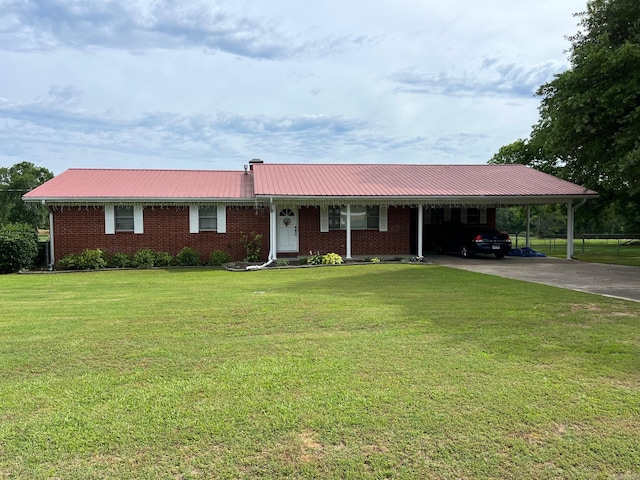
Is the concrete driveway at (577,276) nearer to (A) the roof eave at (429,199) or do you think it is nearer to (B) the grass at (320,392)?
(A) the roof eave at (429,199)

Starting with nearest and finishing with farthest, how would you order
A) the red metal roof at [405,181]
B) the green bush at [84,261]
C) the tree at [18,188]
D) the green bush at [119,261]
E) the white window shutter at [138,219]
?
the green bush at [84,261], the green bush at [119,261], the white window shutter at [138,219], the red metal roof at [405,181], the tree at [18,188]

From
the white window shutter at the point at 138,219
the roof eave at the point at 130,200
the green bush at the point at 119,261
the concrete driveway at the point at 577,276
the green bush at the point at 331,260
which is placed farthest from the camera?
the white window shutter at the point at 138,219

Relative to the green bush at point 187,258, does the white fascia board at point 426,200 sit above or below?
→ above

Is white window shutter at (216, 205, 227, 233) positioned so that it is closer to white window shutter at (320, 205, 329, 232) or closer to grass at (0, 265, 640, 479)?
white window shutter at (320, 205, 329, 232)

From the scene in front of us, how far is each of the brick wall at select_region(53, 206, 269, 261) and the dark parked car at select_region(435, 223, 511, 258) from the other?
27.4 ft

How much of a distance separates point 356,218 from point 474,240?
194 inches

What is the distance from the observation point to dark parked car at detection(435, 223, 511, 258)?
1923 centimetres

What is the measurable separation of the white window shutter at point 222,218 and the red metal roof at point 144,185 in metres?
0.53

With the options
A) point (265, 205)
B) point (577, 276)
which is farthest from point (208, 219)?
point (577, 276)

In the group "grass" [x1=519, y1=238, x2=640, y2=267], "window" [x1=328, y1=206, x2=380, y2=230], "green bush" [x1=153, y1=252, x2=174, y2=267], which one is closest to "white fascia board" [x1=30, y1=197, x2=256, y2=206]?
"green bush" [x1=153, y1=252, x2=174, y2=267]

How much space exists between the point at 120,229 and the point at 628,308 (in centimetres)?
1654

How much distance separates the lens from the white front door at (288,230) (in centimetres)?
1933

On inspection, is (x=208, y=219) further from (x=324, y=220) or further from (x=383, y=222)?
(x=383, y=222)

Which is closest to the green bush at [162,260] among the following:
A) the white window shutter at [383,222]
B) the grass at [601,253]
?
the white window shutter at [383,222]
